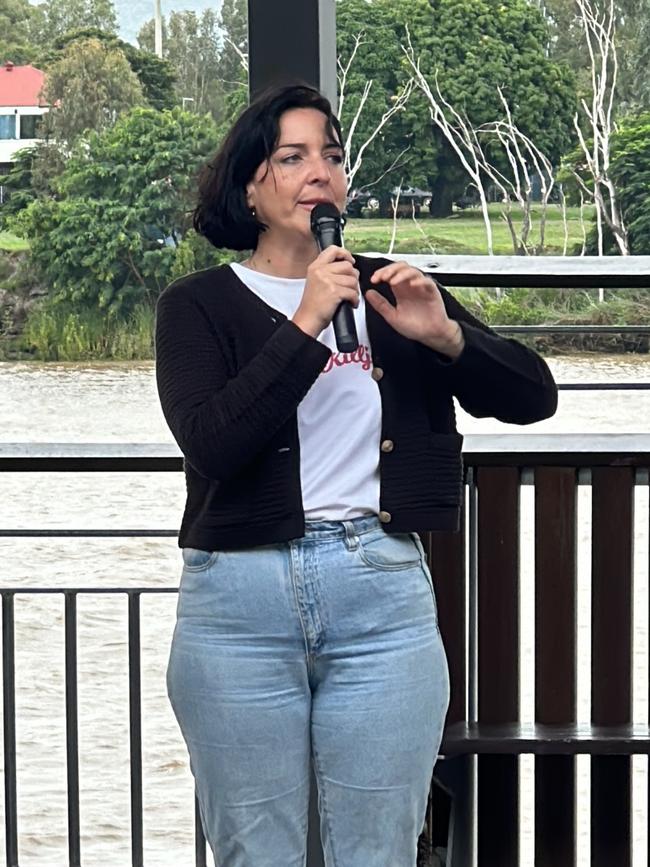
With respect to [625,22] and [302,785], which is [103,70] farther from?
[302,785]

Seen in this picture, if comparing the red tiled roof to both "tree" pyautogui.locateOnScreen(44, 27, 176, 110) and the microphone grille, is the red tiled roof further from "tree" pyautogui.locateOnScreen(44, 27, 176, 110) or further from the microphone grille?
the microphone grille

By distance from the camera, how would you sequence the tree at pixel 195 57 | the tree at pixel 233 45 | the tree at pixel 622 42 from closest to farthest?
1. the tree at pixel 233 45
2. the tree at pixel 622 42
3. the tree at pixel 195 57

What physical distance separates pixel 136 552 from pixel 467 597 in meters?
17.5

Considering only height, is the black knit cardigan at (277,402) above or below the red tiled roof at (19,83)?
below

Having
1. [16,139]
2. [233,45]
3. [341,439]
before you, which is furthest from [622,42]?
[341,439]

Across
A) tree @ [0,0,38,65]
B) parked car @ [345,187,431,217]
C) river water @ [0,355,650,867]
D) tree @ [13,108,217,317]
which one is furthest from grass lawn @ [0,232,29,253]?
parked car @ [345,187,431,217]

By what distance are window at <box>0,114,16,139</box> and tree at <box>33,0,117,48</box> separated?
0.77 m

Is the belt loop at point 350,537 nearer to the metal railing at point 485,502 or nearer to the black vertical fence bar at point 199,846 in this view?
the metal railing at point 485,502

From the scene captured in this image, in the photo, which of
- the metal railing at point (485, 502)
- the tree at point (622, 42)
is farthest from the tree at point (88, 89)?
the metal railing at point (485, 502)

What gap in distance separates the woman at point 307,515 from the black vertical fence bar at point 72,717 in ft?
2.66

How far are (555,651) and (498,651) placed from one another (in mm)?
77

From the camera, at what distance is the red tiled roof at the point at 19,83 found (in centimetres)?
1130

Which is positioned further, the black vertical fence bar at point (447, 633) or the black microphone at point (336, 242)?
the black vertical fence bar at point (447, 633)

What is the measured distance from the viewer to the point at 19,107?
464 inches
